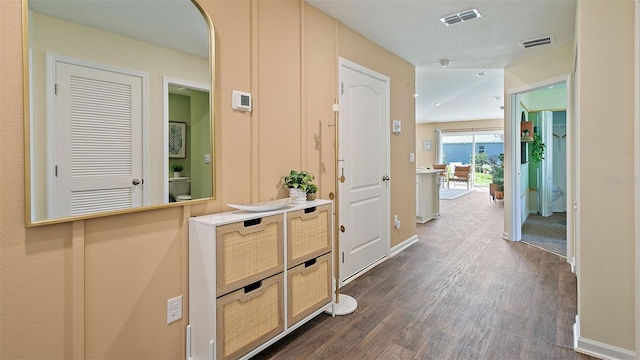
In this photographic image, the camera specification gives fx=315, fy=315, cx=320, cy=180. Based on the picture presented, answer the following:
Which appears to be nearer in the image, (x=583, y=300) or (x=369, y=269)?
(x=583, y=300)

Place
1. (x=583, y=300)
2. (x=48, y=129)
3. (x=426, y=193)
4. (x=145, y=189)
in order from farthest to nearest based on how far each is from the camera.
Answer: (x=426, y=193) → (x=583, y=300) → (x=145, y=189) → (x=48, y=129)

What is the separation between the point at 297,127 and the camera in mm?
2441

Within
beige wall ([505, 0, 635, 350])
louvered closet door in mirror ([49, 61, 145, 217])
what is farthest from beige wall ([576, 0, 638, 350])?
louvered closet door in mirror ([49, 61, 145, 217])

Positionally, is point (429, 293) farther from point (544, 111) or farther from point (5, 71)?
point (544, 111)

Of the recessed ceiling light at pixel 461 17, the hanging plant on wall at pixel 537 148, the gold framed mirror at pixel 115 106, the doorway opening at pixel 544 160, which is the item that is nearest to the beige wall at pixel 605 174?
the recessed ceiling light at pixel 461 17

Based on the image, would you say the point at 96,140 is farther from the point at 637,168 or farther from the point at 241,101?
the point at 637,168

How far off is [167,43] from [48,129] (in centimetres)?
71

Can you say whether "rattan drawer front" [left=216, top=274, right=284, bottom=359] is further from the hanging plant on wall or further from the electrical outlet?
the hanging plant on wall

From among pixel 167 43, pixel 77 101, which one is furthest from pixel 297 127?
pixel 77 101

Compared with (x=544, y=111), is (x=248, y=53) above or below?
below

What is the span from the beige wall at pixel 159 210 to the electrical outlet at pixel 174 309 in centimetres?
3

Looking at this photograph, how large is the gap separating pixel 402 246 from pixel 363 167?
4.40 ft

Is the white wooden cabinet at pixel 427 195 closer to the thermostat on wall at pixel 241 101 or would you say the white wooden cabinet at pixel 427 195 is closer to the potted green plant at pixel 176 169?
the thermostat on wall at pixel 241 101

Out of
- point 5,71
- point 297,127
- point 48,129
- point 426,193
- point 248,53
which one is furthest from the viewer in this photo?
point 426,193
